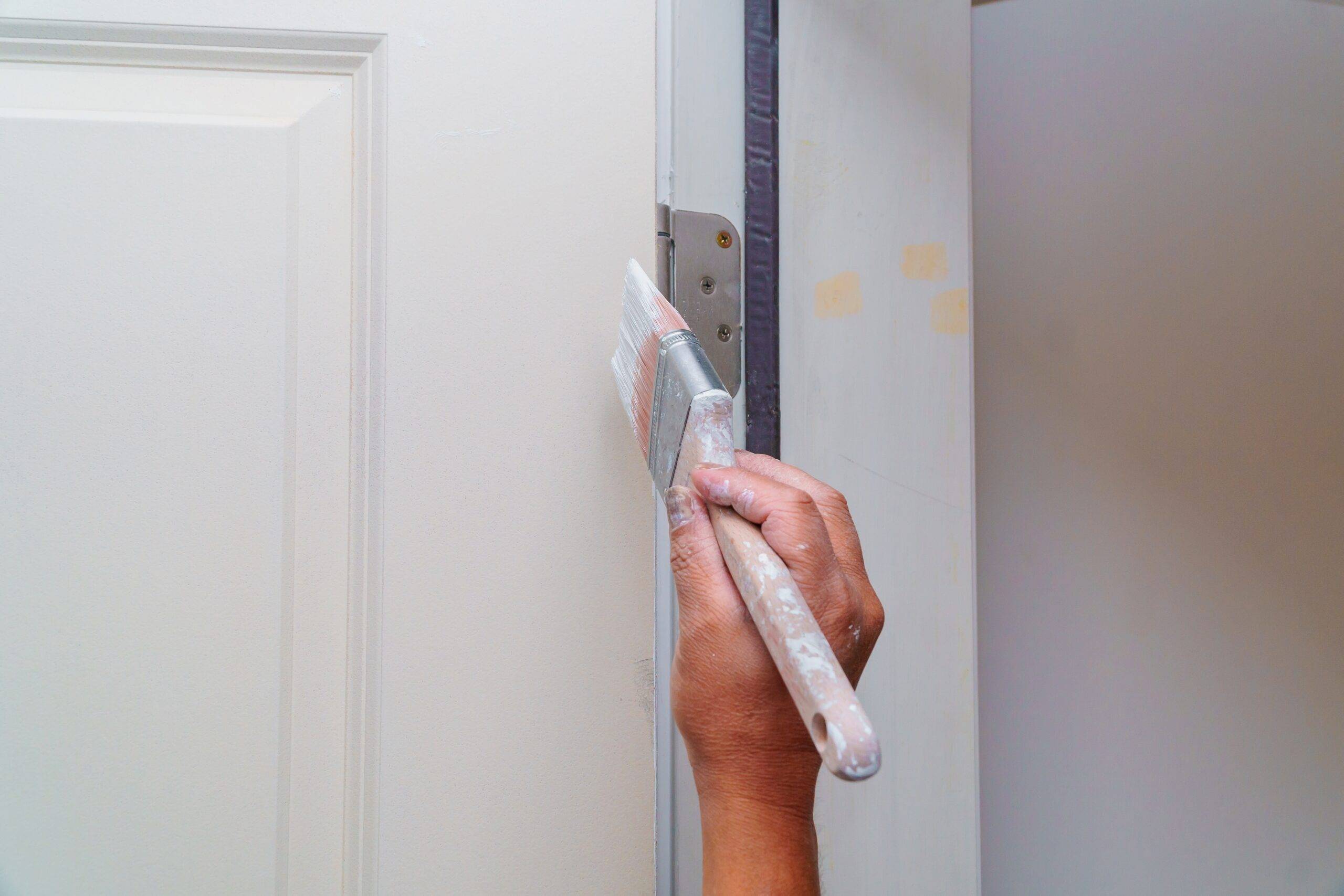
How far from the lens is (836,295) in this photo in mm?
486

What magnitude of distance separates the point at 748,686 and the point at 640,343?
188 millimetres

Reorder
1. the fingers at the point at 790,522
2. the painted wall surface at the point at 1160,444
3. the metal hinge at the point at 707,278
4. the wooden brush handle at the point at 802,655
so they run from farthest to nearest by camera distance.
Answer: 1. the painted wall surface at the point at 1160,444
2. the metal hinge at the point at 707,278
3. the fingers at the point at 790,522
4. the wooden brush handle at the point at 802,655

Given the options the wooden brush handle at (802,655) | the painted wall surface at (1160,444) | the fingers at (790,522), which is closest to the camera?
the wooden brush handle at (802,655)

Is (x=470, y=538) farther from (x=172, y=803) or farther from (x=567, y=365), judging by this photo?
(x=172, y=803)

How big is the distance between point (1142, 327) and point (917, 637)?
544 millimetres

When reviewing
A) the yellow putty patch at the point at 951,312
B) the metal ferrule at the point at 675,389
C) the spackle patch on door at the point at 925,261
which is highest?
the spackle patch on door at the point at 925,261

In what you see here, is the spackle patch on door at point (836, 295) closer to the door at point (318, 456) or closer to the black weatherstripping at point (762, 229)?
the black weatherstripping at point (762, 229)

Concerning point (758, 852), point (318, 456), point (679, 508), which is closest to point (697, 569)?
point (679, 508)

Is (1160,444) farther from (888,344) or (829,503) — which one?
(829,503)

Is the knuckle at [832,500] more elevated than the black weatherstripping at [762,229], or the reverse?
the black weatherstripping at [762,229]

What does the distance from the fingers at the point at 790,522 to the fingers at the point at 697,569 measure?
15 millimetres

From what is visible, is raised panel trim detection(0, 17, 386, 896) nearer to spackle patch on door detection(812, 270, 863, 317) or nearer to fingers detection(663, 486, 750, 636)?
fingers detection(663, 486, 750, 636)

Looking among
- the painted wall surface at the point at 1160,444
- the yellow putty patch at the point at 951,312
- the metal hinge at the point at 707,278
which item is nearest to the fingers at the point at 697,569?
the metal hinge at the point at 707,278

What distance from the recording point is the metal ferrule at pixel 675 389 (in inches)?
13.3
